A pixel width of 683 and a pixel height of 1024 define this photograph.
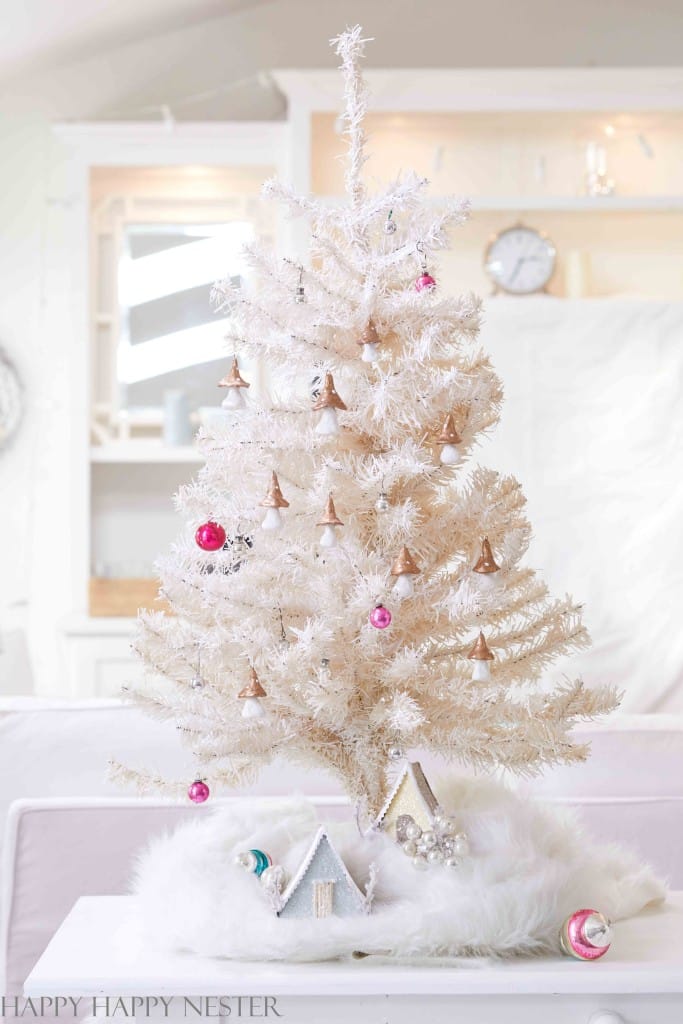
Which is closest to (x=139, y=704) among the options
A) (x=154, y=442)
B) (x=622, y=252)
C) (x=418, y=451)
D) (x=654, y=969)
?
(x=418, y=451)

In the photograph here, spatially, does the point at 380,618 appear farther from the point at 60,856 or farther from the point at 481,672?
the point at 60,856

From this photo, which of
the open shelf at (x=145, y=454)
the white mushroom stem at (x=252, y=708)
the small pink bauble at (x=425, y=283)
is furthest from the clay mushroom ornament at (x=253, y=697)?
the open shelf at (x=145, y=454)

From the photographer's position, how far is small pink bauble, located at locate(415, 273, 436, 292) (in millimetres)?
1207

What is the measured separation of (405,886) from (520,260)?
2818 mm

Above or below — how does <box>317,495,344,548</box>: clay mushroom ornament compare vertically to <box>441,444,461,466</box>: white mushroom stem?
below

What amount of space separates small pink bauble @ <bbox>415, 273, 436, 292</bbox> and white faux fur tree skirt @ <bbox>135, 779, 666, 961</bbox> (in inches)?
19.1

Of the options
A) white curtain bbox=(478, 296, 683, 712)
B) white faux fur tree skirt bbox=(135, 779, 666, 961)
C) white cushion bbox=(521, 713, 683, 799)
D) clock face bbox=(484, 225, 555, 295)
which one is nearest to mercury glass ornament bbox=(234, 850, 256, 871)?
white faux fur tree skirt bbox=(135, 779, 666, 961)

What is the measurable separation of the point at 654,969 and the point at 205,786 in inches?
17.4

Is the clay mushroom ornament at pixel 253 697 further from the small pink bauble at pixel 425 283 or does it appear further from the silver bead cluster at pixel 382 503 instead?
the small pink bauble at pixel 425 283

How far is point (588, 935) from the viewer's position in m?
1.07

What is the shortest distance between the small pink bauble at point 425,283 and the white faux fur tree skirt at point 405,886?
1.60ft

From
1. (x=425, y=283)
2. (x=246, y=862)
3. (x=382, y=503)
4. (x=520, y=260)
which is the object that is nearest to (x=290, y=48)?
(x=520, y=260)

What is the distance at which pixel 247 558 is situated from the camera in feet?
4.00

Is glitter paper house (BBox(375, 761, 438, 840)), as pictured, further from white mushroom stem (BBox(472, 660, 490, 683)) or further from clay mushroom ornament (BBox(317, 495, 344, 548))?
clay mushroom ornament (BBox(317, 495, 344, 548))
